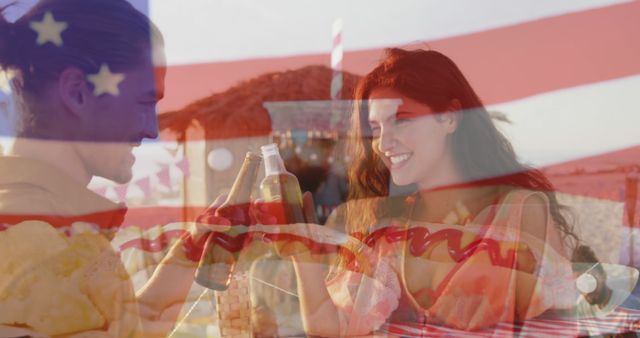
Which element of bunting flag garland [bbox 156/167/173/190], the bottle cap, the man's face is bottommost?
bunting flag garland [bbox 156/167/173/190]

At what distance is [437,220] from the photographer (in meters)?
1.39

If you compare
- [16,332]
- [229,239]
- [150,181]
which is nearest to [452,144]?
[229,239]

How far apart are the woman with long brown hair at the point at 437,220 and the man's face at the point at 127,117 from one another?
0.40 m

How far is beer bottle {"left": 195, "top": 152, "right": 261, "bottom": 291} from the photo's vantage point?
121 centimetres

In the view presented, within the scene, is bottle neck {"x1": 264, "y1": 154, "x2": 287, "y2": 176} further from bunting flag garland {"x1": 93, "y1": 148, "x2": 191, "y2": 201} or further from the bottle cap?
bunting flag garland {"x1": 93, "y1": 148, "x2": 191, "y2": 201}

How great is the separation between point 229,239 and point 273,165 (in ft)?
0.57

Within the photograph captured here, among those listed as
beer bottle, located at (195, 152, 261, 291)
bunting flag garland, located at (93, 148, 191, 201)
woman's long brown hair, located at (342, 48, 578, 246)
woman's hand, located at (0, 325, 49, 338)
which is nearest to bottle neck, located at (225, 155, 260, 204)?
beer bottle, located at (195, 152, 261, 291)

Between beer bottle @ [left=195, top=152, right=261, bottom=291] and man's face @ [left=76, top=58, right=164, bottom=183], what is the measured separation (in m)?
0.19

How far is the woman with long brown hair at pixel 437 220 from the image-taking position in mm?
1298

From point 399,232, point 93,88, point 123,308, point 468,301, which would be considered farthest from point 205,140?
point 468,301

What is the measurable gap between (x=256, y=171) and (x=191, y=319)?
1.10ft

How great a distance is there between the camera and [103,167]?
46.1 inches

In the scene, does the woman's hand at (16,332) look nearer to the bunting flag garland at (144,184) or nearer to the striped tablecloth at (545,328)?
the bunting flag garland at (144,184)

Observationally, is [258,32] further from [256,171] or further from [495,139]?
[495,139]
